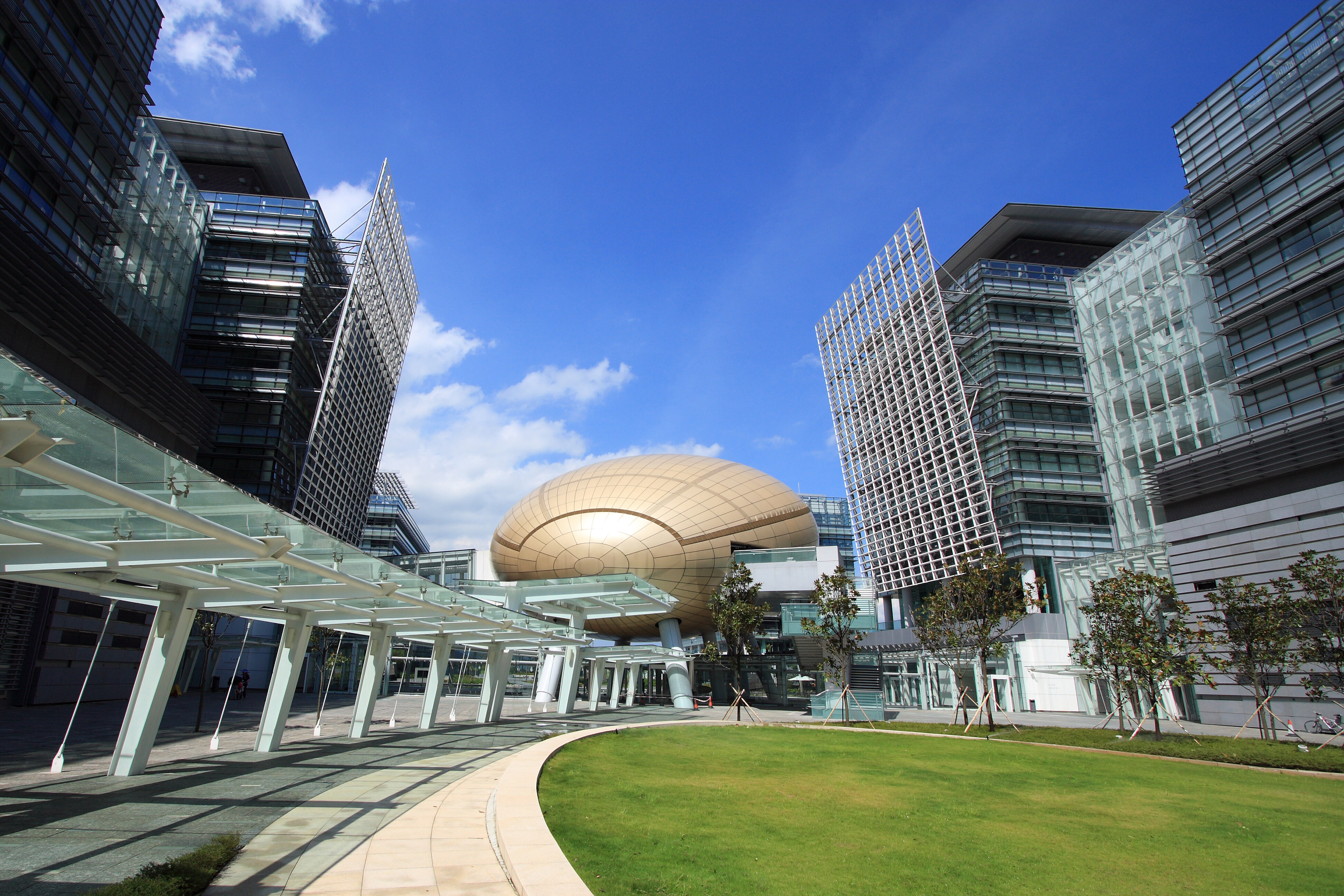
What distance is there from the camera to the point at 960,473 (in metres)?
51.7

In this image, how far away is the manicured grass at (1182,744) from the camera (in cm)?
1617

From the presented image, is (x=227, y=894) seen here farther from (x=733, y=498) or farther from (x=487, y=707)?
(x=733, y=498)

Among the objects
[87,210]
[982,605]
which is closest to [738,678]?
[982,605]

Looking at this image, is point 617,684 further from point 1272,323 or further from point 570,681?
point 1272,323

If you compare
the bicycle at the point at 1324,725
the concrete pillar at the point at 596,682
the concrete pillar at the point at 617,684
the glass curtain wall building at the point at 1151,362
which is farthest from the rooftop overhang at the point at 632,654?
the bicycle at the point at 1324,725

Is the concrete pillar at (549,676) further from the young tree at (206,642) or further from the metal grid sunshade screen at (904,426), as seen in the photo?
the metal grid sunshade screen at (904,426)

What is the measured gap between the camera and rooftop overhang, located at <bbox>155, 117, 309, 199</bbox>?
178ft

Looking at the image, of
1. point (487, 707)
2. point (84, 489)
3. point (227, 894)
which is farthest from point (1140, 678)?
point (84, 489)

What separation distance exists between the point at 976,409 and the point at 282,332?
165 feet

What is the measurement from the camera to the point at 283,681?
1605cm

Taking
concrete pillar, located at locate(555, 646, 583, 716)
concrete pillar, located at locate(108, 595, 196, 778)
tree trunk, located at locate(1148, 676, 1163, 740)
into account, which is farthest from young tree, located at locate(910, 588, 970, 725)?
concrete pillar, located at locate(108, 595, 196, 778)

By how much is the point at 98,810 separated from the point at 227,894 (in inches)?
→ 181

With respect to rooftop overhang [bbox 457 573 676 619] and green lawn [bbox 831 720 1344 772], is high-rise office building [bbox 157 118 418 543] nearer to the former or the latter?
rooftop overhang [bbox 457 573 676 619]

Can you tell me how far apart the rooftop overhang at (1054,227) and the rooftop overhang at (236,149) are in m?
55.0
